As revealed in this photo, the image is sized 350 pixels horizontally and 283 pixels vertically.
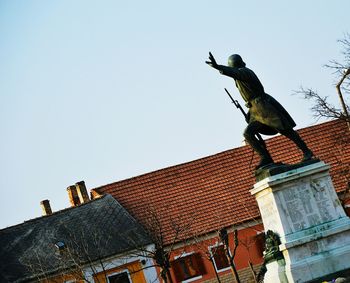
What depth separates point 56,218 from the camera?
30.8 meters

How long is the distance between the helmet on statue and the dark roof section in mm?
15989

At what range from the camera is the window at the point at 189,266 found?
90.8ft

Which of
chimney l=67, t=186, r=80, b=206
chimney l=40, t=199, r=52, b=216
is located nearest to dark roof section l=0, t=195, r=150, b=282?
chimney l=67, t=186, r=80, b=206

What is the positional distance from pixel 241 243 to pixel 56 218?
9.20 metres

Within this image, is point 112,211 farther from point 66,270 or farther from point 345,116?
point 345,116

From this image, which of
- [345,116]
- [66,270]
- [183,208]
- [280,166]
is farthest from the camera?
[183,208]

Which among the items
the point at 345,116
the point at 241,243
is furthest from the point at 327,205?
the point at 241,243

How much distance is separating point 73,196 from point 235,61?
25.9 meters

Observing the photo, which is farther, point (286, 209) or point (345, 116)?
point (345, 116)

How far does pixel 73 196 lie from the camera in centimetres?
3550

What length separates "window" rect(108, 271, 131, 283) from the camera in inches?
1071

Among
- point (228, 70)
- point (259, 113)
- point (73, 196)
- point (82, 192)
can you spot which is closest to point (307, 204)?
point (259, 113)

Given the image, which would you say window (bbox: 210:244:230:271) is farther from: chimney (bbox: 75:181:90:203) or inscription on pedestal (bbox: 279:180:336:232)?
inscription on pedestal (bbox: 279:180:336:232)

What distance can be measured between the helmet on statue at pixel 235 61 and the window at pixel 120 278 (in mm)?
17942
